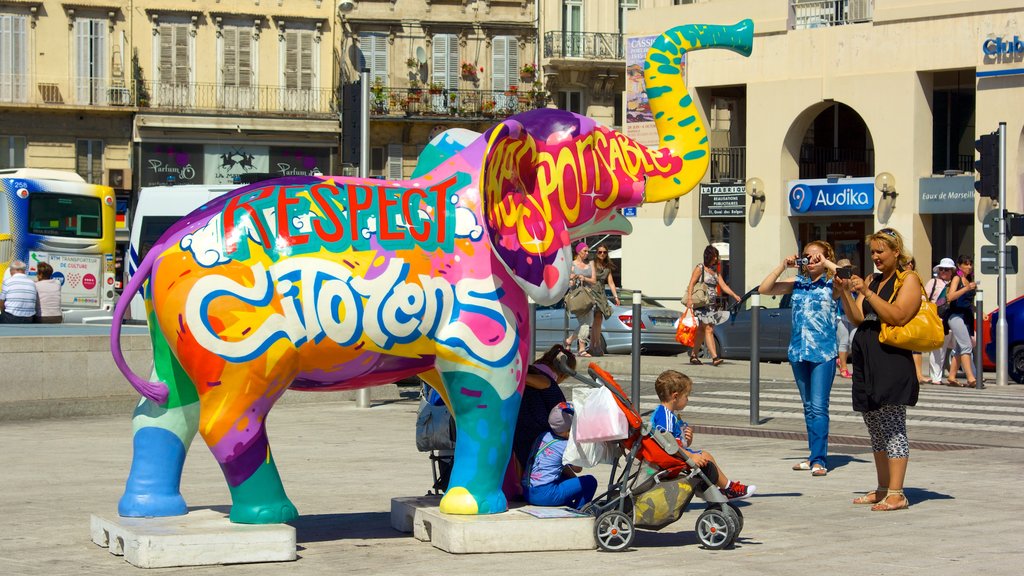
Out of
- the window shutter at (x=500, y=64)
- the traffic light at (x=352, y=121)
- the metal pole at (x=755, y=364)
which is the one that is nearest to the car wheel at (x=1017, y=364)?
the metal pole at (x=755, y=364)

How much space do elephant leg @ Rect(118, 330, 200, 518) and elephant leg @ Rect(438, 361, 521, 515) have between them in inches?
52.2

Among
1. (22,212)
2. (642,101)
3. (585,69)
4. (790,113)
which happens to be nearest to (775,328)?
(790,113)

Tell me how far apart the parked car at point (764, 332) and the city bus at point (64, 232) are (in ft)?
49.6

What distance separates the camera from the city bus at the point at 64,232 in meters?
34.9

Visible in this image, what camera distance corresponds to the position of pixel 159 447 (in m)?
8.03

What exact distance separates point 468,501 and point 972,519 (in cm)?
319

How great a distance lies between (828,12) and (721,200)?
5.07 metres

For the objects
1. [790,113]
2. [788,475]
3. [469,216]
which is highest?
[790,113]

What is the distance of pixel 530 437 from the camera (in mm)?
8930

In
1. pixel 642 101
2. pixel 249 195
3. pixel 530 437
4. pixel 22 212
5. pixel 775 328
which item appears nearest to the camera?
pixel 249 195

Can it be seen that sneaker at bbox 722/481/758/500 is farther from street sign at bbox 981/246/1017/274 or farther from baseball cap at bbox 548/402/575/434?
street sign at bbox 981/246/1017/274

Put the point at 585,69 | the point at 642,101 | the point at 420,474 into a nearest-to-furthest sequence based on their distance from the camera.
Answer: the point at 420,474
the point at 642,101
the point at 585,69

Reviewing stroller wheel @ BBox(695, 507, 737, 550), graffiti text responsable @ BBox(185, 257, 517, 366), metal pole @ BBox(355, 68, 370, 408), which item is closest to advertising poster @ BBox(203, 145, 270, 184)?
metal pole @ BBox(355, 68, 370, 408)

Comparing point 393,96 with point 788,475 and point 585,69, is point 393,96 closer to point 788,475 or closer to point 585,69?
point 585,69
